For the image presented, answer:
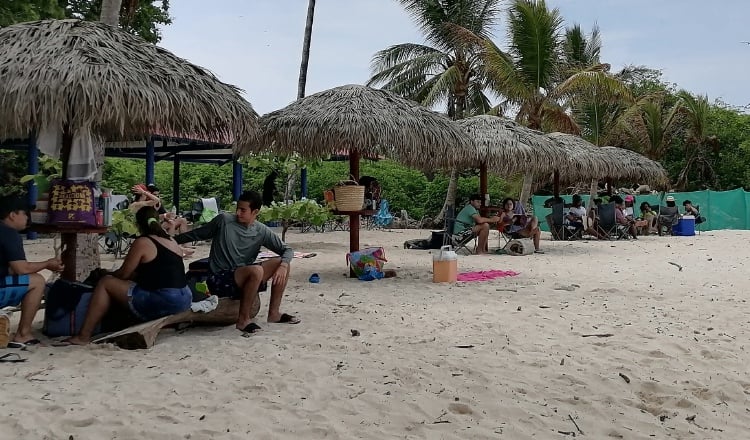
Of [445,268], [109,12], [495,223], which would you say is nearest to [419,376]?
[445,268]

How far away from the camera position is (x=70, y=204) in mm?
4496

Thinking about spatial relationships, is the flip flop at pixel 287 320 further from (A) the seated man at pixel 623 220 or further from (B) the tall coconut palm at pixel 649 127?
(B) the tall coconut palm at pixel 649 127

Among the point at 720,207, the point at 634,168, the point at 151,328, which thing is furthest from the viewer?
the point at 720,207

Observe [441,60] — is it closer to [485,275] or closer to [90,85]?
[485,275]

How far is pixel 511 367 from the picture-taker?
12.5ft

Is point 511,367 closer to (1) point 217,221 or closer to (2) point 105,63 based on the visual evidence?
(1) point 217,221

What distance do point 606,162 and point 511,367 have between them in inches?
480

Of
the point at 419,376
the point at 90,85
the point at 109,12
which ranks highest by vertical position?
the point at 109,12

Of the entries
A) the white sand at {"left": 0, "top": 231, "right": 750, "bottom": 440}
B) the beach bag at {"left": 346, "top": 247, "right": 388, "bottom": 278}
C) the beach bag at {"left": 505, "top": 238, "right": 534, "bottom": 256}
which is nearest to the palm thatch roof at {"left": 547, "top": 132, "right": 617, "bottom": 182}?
the beach bag at {"left": 505, "top": 238, "right": 534, "bottom": 256}

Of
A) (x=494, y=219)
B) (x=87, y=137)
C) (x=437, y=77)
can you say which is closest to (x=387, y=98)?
(x=494, y=219)

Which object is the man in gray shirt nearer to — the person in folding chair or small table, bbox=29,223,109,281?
small table, bbox=29,223,109,281

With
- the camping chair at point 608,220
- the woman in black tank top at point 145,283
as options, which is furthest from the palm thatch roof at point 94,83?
the camping chair at point 608,220

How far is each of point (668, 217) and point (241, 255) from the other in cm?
1433

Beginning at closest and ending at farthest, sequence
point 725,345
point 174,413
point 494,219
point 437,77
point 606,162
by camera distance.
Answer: point 174,413 → point 725,345 → point 494,219 → point 606,162 → point 437,77
